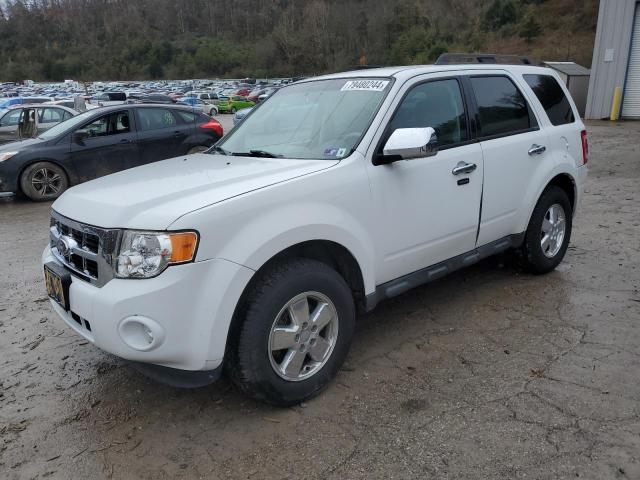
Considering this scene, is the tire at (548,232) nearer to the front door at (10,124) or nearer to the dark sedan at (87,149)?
the dark sedan at (87,149)

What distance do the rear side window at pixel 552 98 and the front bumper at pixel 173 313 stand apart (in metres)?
3.23

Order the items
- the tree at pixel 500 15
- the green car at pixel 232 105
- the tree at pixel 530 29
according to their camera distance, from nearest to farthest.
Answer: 1. the green car at pixel 232 105
2. the tree at pixel 530 29
3. the tree at pixel 500 15

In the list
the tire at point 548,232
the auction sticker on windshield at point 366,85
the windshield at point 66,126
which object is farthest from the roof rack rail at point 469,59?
the windshield at point 66,126

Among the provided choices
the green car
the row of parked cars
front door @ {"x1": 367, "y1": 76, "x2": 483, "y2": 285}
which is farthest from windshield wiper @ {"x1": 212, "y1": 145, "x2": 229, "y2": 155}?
the green car

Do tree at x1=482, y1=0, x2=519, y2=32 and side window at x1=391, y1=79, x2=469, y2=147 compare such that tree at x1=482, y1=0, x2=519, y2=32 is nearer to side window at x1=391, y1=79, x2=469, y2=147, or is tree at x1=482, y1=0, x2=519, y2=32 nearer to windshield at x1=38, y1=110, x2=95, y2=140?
windshield at x1=38, y1=110, x2=95, y2=140

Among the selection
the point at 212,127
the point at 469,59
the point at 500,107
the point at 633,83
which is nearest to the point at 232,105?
the point at 633,83

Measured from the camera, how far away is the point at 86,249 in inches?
108

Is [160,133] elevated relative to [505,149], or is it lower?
lower

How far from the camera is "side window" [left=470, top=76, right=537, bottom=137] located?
4.00m

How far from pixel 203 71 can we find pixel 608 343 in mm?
124367

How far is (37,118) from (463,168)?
1159cm

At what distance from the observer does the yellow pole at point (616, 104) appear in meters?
18.2

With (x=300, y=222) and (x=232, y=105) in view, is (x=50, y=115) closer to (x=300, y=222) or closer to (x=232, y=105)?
(x=300, y=222)

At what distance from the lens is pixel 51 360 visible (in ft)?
12.0
